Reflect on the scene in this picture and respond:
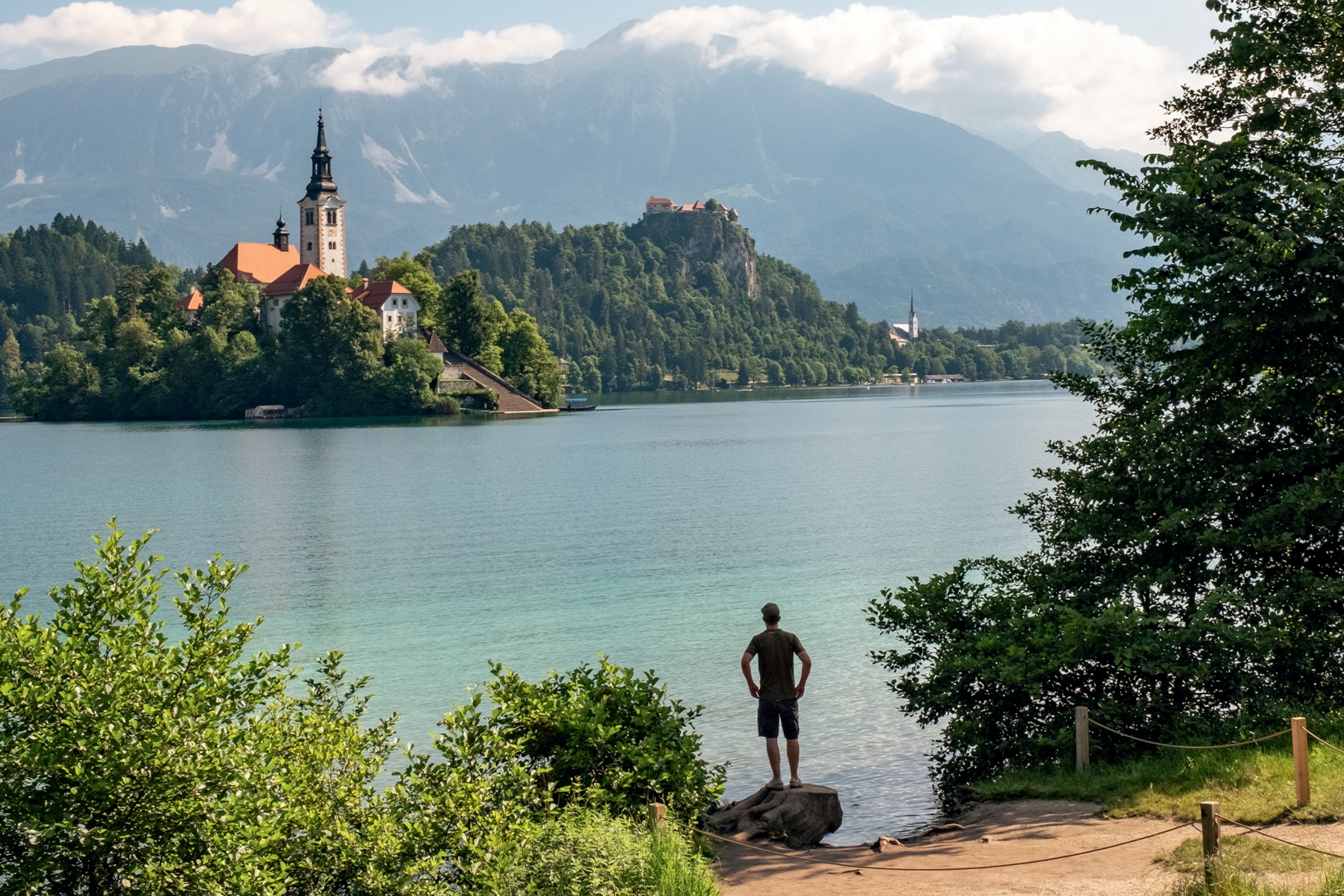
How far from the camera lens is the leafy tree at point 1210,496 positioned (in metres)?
14.6

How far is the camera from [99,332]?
14625cm

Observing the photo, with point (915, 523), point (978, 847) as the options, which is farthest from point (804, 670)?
point (915, 523)

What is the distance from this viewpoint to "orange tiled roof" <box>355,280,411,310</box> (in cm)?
13712

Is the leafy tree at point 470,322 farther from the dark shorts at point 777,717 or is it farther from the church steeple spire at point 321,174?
the dark shorts at point 777,717

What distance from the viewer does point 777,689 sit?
1502cm

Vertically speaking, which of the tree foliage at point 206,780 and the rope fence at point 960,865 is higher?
the tree foliage at point 206,780

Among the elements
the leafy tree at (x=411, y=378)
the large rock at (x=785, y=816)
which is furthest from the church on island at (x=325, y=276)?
the large rock at (x=785, y=816)

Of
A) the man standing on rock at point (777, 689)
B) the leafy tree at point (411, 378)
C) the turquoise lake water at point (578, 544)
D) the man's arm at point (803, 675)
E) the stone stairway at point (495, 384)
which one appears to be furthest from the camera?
the stone stairway at point (495, 384)

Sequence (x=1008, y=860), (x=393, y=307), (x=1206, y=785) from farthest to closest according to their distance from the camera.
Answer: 1. (x=393, y=307)
2. (x=1206, y=785)
3. (x=1008, y=860)

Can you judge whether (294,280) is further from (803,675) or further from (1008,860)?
(1008,860)

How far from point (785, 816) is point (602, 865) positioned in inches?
185

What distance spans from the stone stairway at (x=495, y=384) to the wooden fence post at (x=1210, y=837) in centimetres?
12536

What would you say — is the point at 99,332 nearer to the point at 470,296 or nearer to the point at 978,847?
the point at 470,296

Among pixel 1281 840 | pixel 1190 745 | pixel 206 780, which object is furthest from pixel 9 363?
pixel 1281 840
